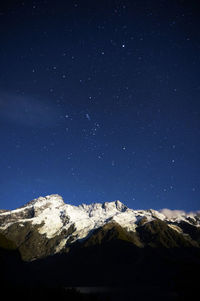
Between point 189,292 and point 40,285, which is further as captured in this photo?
point 189,292

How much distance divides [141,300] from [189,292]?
78.7 meters

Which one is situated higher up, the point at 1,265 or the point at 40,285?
the point at 1,265

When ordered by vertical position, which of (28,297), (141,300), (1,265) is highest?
(1,265)

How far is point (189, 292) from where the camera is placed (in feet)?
162

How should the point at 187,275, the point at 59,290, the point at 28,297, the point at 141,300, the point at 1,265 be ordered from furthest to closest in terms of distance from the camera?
the point at 1,265 → the point at 141,300 → the point at 187,275 → the point at 59,290 → the point at 28,297

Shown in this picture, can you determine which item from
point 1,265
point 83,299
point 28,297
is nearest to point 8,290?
point 28,297

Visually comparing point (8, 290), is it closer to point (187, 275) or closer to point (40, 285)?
point (40, 285)

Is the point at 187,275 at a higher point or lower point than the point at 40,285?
lower

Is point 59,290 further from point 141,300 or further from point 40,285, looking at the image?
point 141,300

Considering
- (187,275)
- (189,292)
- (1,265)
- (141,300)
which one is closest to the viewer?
(189,292)

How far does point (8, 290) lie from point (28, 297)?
365 cm

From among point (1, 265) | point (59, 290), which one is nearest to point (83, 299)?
point (59, 290)

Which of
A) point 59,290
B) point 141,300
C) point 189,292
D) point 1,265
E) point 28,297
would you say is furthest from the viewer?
point 1,265

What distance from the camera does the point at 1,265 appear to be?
6220 inches
